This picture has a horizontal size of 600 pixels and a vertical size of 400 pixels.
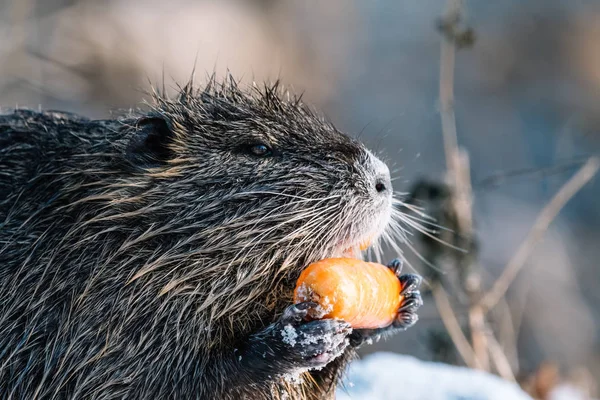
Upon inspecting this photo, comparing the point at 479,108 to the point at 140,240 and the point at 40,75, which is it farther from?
the point at 140,240

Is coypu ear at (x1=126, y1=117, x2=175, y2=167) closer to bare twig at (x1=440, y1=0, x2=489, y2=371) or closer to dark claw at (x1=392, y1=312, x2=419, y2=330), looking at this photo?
dark claw at (x1=392, y1=312, x2=419, y2=330)

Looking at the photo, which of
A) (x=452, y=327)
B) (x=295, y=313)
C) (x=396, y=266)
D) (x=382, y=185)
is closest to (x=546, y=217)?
(x=452, y=327)

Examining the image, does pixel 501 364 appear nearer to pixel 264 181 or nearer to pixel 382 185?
pixel 382 185

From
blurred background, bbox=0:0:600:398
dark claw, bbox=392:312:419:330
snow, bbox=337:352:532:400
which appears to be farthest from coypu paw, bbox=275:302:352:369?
blurred background, bbox=0:0:600:398

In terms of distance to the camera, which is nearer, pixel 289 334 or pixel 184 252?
pixel 289 334

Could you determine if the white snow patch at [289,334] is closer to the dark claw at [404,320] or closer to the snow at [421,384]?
the dark claw at [404,320]

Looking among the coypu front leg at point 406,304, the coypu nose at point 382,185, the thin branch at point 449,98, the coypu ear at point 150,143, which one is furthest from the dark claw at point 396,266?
the thin branch at point 449,98

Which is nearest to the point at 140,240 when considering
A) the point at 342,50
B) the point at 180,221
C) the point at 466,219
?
the point at 180,221
